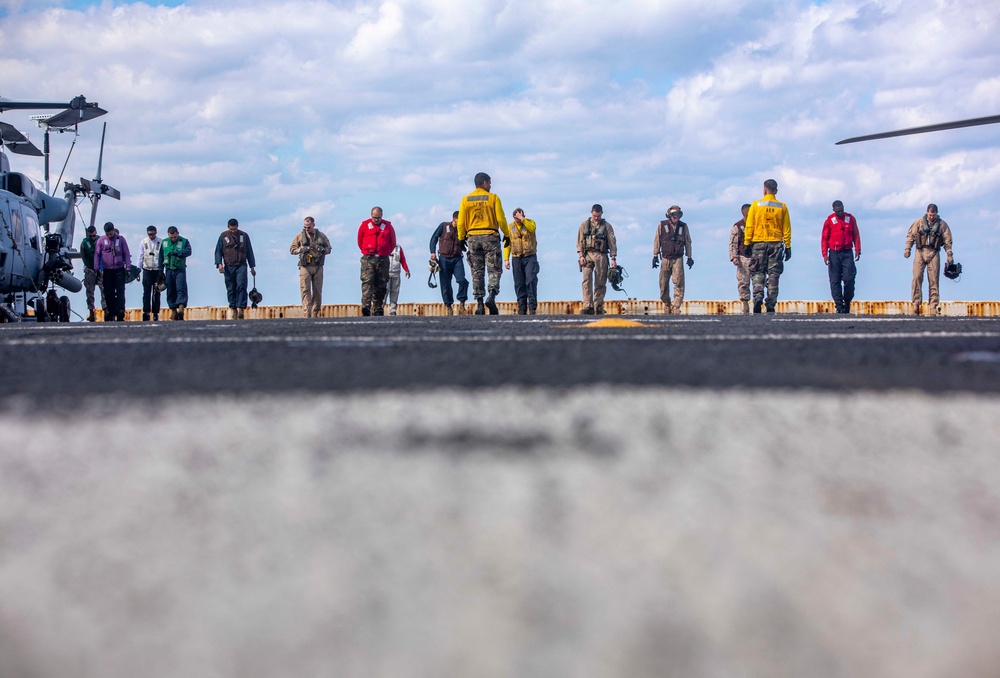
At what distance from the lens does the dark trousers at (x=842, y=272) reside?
1523 centimetres

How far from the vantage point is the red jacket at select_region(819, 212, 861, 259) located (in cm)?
1527

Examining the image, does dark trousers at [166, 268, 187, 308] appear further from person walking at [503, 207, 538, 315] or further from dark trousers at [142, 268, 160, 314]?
person walking at [503, 207, 538, 315]

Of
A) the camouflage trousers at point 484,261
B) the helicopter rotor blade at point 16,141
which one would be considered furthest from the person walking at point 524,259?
the helicopter rotor blade at point 16,141

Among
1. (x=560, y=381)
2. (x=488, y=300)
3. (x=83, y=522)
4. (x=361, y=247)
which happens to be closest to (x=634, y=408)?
(x=560, y=381)

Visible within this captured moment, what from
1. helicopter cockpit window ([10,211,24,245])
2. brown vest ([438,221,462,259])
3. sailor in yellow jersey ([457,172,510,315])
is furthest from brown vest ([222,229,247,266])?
sailor in yellow jersey ([457,172,510,315])

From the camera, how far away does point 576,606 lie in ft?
2.41

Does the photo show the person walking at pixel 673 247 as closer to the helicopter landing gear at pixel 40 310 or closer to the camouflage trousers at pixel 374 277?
the camouflage trousers at pixel 374 277

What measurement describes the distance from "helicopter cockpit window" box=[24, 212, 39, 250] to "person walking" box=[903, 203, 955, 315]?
1360 cm

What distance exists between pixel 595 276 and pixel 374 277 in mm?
3372

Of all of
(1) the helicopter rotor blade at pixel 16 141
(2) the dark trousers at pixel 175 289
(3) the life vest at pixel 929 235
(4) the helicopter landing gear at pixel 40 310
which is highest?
(1) the helicopter rotor blade at pixel 16 141

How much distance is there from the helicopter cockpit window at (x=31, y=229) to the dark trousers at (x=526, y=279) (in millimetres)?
7566

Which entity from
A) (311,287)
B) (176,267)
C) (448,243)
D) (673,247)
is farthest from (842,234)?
(176,267)

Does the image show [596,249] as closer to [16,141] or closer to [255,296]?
[255,296]

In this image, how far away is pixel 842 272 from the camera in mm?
15266
